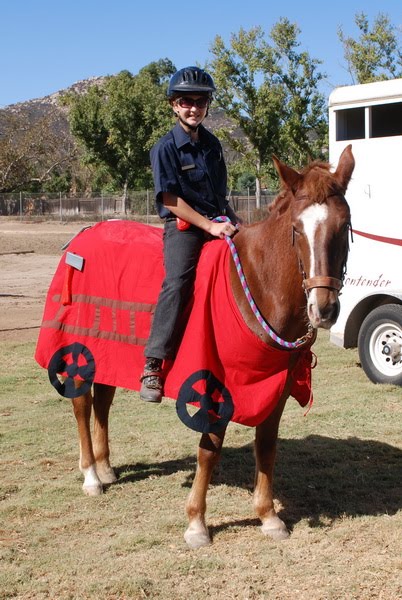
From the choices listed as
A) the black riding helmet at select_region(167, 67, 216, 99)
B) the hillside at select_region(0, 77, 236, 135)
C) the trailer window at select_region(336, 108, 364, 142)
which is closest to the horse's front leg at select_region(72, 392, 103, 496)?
the black riding helmet at select_region(167, 67, 216, 99)

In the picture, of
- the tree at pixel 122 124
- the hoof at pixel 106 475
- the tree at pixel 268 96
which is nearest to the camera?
the hoof at pixel 106 475

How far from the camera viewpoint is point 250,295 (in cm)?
426

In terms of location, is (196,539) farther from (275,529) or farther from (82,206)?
(82,206)

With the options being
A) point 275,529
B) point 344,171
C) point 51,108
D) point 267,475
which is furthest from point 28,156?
point 51,108

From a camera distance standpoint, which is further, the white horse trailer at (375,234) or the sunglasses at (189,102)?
the white horse trailer at (375,234)

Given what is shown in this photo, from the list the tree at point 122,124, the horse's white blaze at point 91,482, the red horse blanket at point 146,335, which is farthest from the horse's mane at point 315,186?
the tree at point 122,124

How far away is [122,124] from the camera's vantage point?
48.6 metres

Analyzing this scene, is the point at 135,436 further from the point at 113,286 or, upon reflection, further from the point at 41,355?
the point at 113,286

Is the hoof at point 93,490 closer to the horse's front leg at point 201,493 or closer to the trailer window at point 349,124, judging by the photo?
the horse's front leg at point 201,493

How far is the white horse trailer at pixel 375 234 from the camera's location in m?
8.13

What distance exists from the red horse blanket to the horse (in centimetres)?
9

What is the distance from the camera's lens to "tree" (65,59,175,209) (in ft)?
159

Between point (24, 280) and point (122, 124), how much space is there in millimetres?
32649

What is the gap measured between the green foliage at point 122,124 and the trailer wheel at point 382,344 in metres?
40.5
